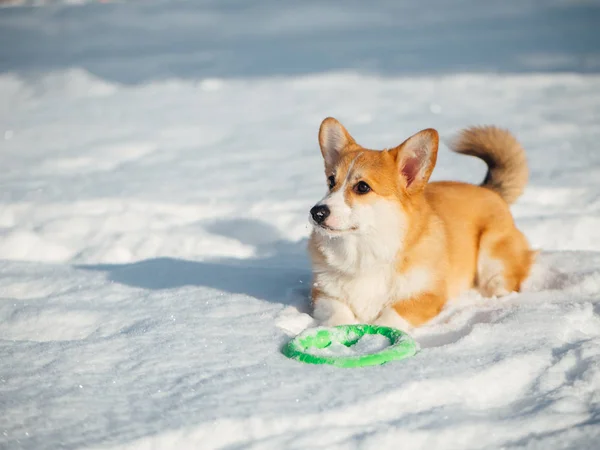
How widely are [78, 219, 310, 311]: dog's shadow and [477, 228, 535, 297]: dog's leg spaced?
3.15 ft

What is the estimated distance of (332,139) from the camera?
11.8ft

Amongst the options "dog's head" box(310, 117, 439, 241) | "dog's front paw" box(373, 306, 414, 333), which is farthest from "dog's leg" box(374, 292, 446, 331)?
"dog's head" box(310, 117, 439, 241)

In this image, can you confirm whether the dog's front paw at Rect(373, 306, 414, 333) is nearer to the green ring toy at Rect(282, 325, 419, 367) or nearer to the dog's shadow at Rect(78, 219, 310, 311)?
the green ring toy at Rect(282, 325, 419, 367)

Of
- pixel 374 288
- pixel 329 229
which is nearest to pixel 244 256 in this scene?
pixel 374 288

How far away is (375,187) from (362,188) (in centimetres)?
6

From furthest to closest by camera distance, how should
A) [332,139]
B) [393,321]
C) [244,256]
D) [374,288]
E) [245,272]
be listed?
[244,256], [245,272], [332,139], [374,288], [393,321]

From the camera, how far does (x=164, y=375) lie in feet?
8.88

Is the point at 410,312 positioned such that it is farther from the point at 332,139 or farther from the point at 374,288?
the point at 332,139

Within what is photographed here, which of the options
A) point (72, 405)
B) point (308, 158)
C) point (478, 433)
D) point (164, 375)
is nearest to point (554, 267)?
point (478, 433)

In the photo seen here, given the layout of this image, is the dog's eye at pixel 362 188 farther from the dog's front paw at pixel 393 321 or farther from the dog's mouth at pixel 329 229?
the dog's front paw at pixel 393 321

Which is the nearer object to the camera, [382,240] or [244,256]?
[382,240]

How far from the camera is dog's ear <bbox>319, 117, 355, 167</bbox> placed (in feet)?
11.6

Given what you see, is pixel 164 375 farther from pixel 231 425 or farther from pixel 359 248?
pixel 359 248

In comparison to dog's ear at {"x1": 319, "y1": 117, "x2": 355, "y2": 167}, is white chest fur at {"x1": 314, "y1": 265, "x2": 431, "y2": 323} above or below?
below
